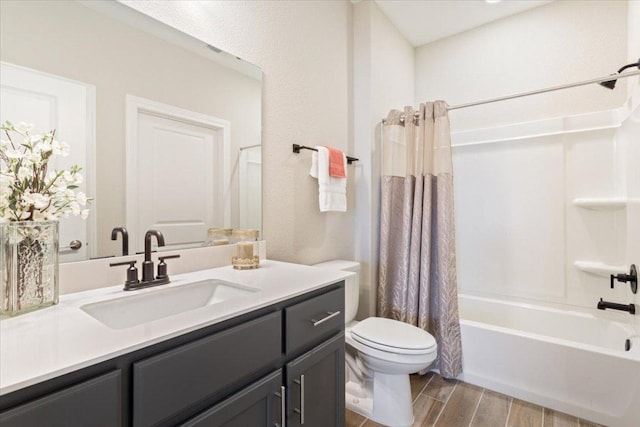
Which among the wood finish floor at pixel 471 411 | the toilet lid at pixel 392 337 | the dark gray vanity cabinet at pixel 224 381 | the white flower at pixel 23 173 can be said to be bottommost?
the wood finish floor at pixel 471 411

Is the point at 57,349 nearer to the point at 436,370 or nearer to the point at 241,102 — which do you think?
the point at 241,102

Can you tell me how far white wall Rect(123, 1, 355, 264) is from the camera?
4.91 ft

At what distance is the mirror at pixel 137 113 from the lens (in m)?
0.96

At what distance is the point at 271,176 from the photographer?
1711 millimetres

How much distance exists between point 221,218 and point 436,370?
1779 mm

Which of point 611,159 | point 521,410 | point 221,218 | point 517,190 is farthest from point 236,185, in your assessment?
point 611,159

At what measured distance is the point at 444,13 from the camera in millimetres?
2492

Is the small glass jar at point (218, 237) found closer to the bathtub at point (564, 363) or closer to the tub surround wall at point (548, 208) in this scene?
the bathtub at point (564, 363)

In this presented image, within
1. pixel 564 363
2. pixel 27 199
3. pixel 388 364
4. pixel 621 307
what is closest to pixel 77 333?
pixel 27 199

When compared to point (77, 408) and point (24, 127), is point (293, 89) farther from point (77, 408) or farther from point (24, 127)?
point (77, 408)

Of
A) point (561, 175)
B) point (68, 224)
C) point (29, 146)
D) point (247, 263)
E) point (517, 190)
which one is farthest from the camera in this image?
point (517, 190)

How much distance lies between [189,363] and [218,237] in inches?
31.4

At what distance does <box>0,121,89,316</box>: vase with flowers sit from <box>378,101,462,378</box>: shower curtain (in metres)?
1.87

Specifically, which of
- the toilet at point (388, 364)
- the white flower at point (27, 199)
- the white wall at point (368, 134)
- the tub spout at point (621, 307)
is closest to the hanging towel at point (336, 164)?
the white wall at point (368, 134)
